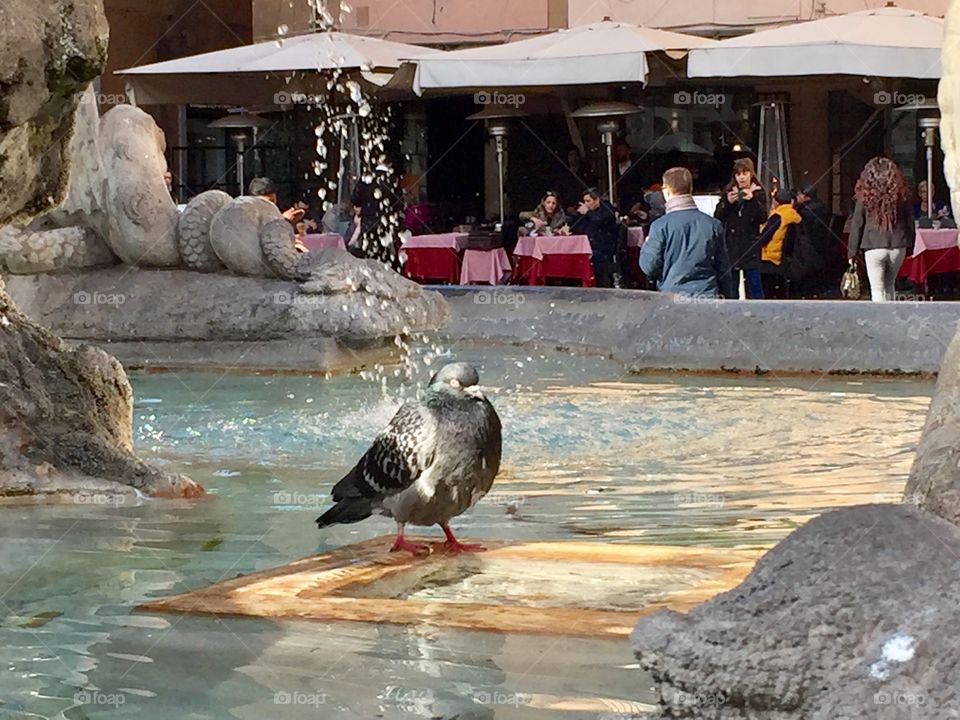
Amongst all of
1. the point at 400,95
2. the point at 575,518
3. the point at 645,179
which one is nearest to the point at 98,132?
the point at 575,518

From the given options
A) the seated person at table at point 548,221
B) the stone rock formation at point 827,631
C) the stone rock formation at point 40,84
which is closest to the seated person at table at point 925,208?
the seated person at table at point 548,221

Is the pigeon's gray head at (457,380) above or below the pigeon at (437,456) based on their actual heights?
above

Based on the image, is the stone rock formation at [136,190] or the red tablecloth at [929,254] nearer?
the stone rock formation at [136,190]

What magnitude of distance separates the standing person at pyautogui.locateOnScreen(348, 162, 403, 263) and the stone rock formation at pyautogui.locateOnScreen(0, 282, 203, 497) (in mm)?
10732

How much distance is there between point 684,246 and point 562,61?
6.33 meters

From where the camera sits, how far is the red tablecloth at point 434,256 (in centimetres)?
1773

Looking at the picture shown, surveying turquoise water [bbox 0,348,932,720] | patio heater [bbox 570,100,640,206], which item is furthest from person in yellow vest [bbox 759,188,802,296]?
patio heater [bbox 570,100,640,206]

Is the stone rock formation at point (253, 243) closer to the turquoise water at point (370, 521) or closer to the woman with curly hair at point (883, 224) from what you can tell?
the turquoise water at point (370, 521)

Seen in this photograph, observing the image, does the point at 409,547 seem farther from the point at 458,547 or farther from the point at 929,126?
the point at 929,126

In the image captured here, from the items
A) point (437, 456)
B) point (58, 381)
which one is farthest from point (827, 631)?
point (58, 381)

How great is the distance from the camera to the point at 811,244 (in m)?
15.8

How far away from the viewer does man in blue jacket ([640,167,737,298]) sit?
1145cm

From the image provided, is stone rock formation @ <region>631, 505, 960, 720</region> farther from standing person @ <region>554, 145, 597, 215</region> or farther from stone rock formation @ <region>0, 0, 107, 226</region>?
standing person @ <region>554, 145, 597, 215</region>

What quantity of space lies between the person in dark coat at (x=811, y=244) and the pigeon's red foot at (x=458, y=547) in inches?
421
